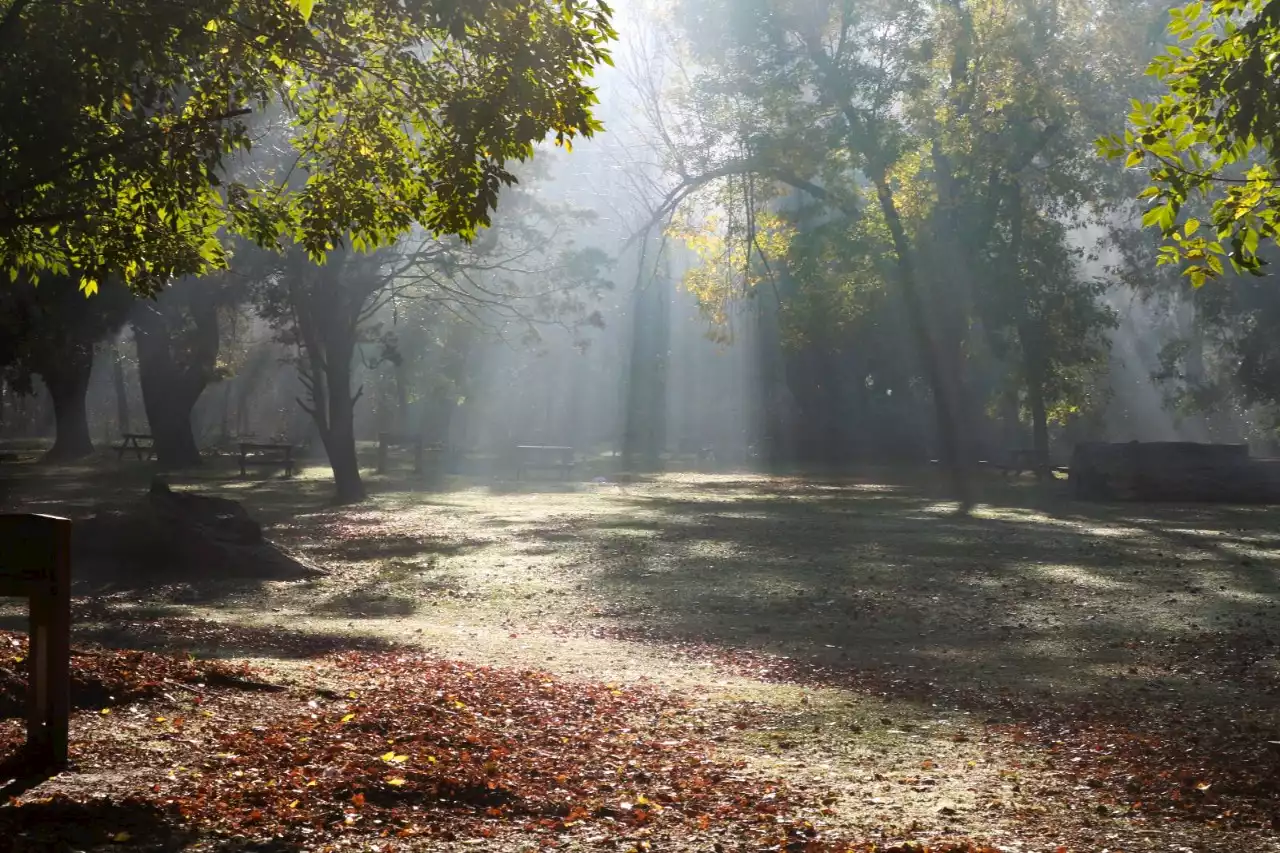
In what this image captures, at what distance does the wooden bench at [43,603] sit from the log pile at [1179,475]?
24953 mm

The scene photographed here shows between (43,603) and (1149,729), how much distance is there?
579 centimetres

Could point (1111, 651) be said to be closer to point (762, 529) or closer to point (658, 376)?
point (762, 529)

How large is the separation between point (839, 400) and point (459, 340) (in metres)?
15.3

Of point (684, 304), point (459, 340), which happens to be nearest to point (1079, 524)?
point (459, 340)

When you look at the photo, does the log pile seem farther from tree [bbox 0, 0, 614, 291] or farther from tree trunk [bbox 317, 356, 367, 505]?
tree [bbox 0, 0, 614, 291]

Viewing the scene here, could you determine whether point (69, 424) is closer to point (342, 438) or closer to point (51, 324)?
point (342, 438)

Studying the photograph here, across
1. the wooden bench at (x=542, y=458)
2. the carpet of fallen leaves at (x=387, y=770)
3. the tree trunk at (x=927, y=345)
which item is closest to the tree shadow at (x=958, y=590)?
the carpet of fallen leaves at (x=387, y=770)

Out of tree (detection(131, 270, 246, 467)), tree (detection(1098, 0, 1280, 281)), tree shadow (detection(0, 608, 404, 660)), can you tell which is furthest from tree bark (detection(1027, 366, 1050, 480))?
tree (detection(1098, 0, 1280, 281))

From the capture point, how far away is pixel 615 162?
3206cm

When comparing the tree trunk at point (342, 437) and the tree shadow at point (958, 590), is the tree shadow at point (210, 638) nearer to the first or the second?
the tree shadow at point (958, 590)

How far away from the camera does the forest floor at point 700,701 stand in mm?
5215

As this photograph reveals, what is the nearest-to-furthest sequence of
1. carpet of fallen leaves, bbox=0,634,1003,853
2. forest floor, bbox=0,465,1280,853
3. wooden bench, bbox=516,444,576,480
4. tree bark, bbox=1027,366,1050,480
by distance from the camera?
carpet of fallen leaves, bbox=0,634,1003,853
forest floor, bbox=0,465,1280,853
tree bark, bbox=1027,366,1050,480
wooden bench, bbox=516,444,576,480

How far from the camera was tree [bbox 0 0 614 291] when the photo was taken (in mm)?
7465

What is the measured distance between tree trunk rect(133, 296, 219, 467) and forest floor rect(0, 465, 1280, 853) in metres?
25.2
